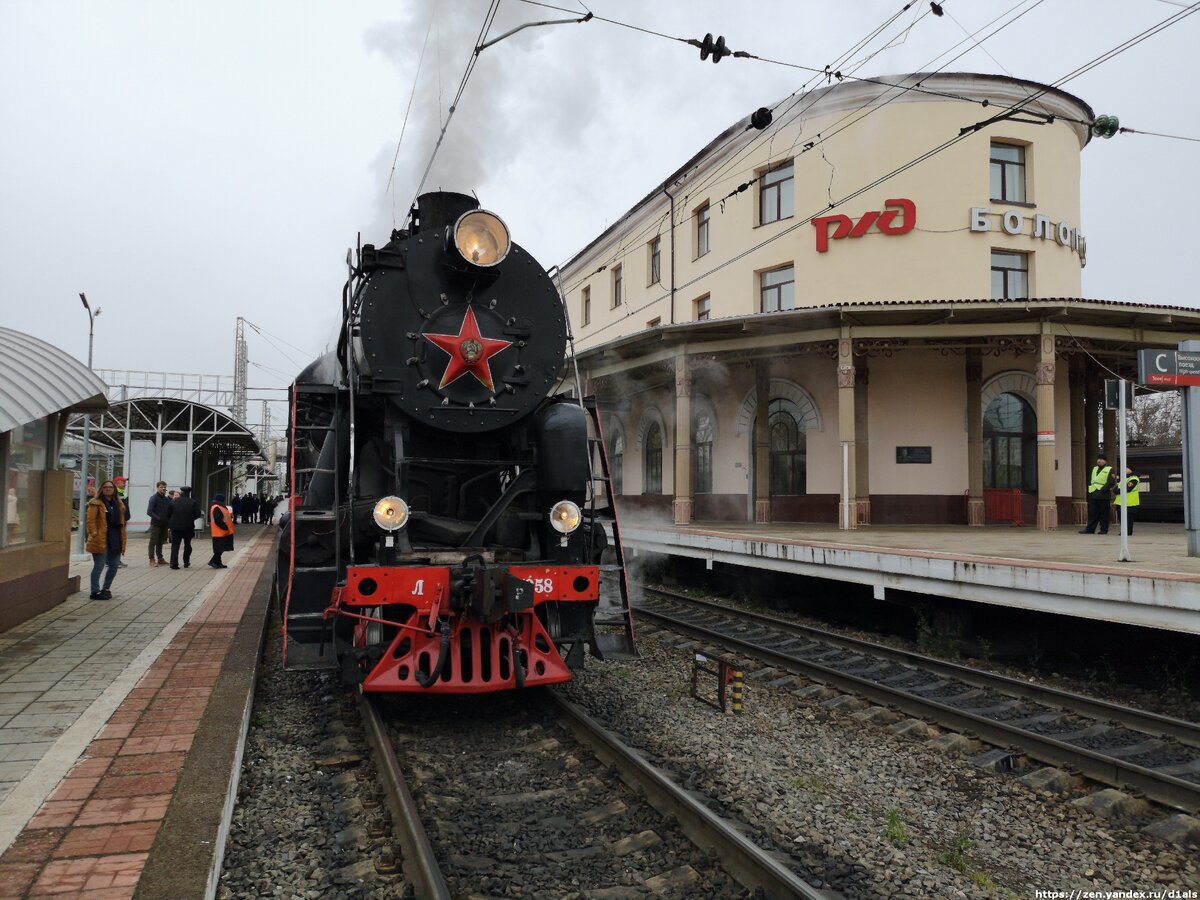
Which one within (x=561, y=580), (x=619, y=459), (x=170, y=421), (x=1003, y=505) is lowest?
(x=561, y=580)

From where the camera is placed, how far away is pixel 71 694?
218 inches

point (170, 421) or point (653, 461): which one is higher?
point (170, 421)

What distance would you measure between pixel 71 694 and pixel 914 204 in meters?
15.9

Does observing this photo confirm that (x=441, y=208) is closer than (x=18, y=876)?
No

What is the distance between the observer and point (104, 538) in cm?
995

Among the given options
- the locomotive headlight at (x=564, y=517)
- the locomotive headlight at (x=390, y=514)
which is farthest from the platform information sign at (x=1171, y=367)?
the locomotive headlight at (x=390, y=514)

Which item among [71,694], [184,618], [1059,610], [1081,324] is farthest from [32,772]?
[1081,324]

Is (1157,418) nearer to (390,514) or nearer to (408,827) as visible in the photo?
(390,514)

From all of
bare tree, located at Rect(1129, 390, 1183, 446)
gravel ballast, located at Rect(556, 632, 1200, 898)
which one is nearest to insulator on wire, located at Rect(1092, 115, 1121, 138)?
gravel ballast, located at Rect(556, 632, 1200, 898)

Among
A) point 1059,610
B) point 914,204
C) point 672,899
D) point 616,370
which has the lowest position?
point 672,899

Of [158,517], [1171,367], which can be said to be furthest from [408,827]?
[158,517]

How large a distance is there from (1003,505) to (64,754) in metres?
15.9

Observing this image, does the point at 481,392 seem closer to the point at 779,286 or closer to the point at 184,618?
the point at 184,618

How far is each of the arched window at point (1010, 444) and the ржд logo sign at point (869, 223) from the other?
398cm
